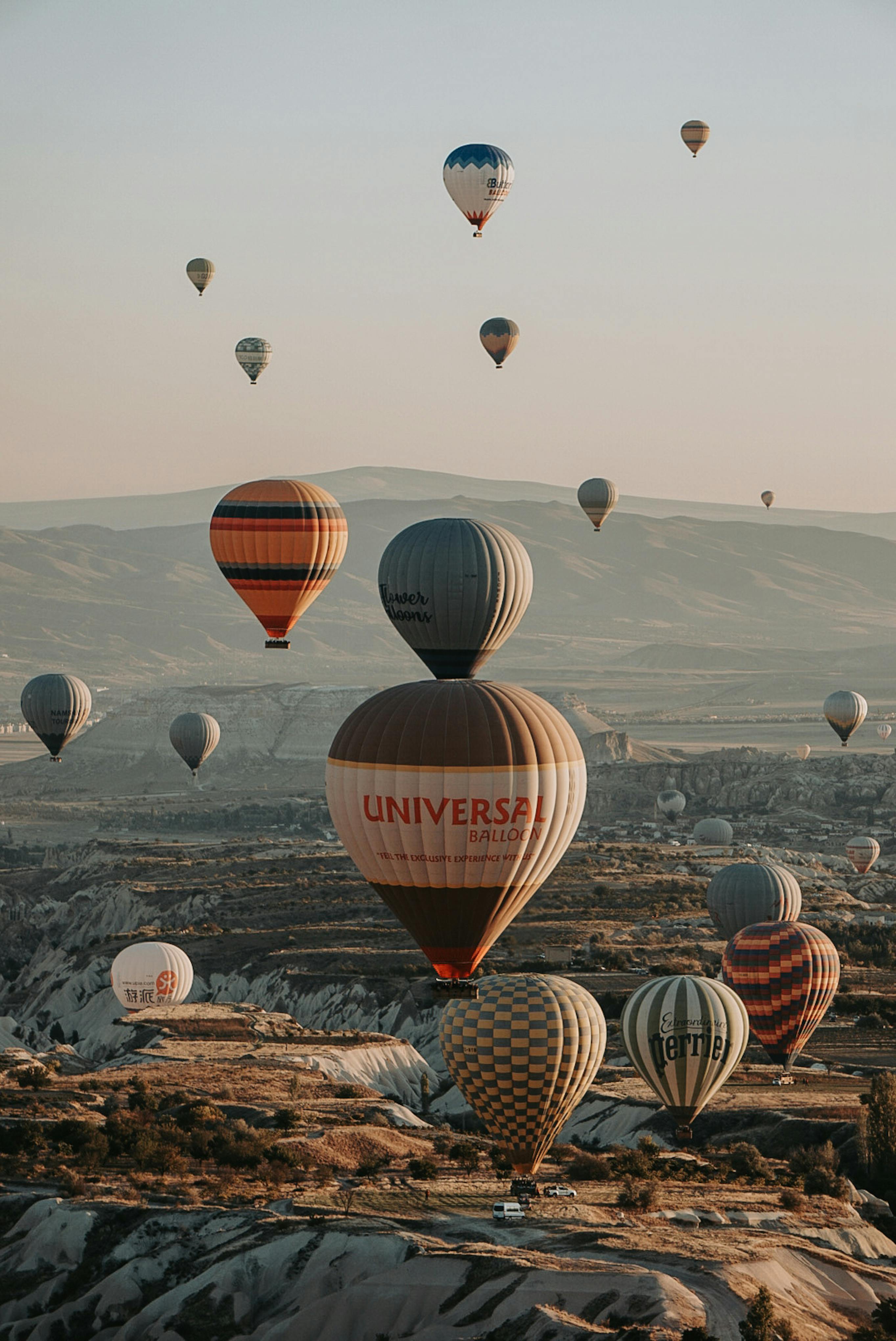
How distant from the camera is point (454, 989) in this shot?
41281 millimetres

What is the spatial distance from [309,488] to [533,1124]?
24993 millimetres

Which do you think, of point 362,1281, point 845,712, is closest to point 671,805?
point 845,712

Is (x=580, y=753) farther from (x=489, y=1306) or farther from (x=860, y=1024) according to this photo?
(x=860, y=1024)

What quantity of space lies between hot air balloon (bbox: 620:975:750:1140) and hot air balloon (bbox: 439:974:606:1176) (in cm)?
569

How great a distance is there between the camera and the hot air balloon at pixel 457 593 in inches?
1849

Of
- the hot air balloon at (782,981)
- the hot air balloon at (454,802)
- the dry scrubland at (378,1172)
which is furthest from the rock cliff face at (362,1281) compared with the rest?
the hot air balloon at (782,981)

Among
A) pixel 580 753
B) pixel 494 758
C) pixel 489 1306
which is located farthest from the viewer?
pixel 580 753

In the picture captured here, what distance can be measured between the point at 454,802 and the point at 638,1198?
8.83 m

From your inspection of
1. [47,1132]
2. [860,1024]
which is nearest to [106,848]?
[860,1024]

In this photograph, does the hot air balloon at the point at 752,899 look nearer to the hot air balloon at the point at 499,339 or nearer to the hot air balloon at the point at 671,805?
the hot air balloon at the point at 499,339

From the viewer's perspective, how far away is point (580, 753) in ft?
142

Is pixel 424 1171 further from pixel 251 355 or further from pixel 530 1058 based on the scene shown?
pixel 251 355

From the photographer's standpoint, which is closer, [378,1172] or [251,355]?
[378,1172]

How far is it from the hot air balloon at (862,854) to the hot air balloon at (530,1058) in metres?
71.2
